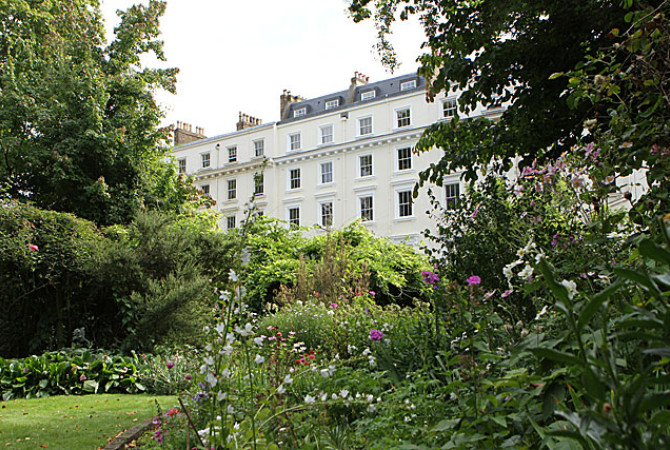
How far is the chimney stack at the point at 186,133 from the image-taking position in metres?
34.7

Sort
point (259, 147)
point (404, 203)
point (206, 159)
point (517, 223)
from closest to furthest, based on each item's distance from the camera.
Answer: point (517, 223) < point (404, 203) < point (259, 147) < point (206, 159)

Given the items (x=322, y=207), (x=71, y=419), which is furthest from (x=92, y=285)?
(x=322, y=207)

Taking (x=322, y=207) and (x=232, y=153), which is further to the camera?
(x=232, y=153)

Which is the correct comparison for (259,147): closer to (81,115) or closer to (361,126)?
(361,126)

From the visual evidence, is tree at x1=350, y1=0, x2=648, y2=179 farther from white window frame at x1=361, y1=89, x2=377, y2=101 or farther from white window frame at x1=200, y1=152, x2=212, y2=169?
white window frame at x1=200, y1=152, x2=212, y2=169

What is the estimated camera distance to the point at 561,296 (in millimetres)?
789

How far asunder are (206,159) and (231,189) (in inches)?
127

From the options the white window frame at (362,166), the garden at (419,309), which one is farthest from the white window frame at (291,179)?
the garden at (419,309)

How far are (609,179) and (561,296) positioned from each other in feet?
7.29

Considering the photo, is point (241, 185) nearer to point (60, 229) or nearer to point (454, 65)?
point (60, 229)

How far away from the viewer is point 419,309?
5574 millimetres

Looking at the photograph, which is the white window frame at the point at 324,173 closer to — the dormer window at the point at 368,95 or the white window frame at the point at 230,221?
the dormer window at the point at 368,95

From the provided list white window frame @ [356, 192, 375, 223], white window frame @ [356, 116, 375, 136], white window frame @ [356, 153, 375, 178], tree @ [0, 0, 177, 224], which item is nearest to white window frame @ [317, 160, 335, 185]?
white window frame @ [356, 153, 375, 178]

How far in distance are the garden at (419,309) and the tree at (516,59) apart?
4 cm
